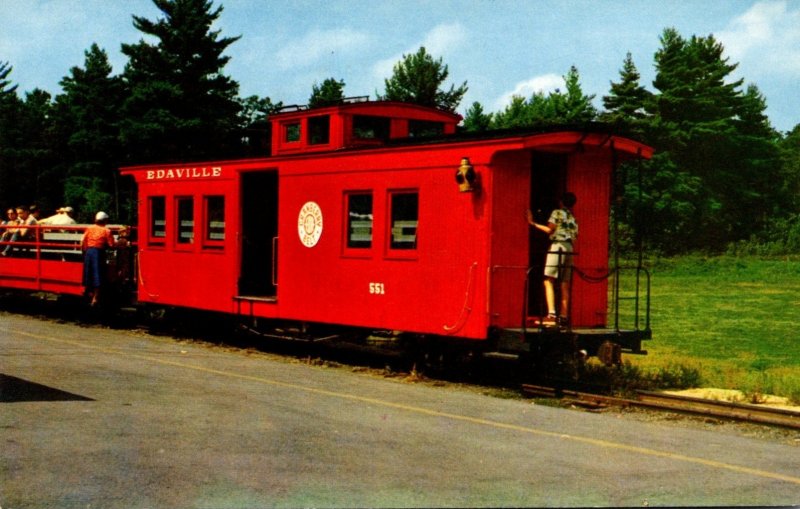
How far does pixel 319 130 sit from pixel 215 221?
2467 millimetres

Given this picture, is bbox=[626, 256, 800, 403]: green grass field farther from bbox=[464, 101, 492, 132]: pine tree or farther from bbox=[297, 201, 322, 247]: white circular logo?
bbox=[464, 101, 492, 132]: pine tree

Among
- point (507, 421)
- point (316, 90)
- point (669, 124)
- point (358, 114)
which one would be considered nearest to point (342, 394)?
point (507, 421)

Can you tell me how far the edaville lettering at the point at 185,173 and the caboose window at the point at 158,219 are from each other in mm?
404

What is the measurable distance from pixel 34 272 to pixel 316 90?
22.6 metres

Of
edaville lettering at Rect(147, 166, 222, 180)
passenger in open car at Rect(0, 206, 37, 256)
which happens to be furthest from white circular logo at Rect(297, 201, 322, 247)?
passenger in open car at Rect(0, 206, 37, 256)

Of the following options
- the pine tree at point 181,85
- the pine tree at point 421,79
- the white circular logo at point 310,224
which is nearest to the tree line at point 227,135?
the pine tree at point 181,85

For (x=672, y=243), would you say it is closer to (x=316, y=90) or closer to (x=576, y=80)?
(x=316, y=90)

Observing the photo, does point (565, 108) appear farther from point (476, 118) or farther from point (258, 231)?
point (258, 231)

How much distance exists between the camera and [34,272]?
786 inches

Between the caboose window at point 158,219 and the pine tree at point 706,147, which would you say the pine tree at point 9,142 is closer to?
the caboose window at point 158,219

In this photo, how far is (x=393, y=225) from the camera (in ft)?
42.8

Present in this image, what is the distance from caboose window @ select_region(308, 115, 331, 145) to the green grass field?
565 centimetres

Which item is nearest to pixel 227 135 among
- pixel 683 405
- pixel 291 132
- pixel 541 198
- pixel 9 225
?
pixel 291 132

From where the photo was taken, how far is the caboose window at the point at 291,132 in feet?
50.7
